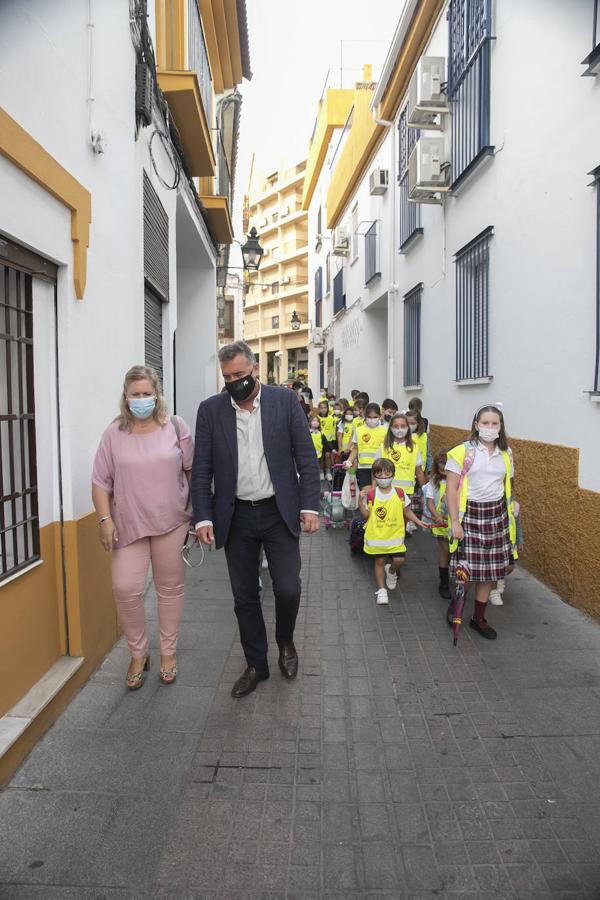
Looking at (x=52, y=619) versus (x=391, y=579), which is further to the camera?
(x=391, y=579)

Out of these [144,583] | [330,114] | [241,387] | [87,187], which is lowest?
[144,583]

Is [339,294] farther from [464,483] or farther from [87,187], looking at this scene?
[87,187]

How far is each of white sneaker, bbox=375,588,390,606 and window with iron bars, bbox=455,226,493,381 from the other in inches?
122

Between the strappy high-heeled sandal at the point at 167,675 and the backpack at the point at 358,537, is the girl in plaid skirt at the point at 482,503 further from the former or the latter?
the backpack at the point at 358,537

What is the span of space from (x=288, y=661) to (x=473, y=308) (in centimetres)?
534

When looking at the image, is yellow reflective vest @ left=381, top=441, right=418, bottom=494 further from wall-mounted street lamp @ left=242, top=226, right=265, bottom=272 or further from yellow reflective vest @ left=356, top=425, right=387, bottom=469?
wall-mounted street lamp @ left=242, top=226, right=265, bottom=272

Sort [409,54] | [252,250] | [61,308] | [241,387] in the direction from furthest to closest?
[252,250], [409,54], [61,308], [241,387]

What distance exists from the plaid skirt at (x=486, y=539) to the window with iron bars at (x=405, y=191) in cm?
671

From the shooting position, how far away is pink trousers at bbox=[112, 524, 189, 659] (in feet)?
12.0

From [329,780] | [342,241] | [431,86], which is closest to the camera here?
[329,780]

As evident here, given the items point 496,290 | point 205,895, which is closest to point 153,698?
point 205,895

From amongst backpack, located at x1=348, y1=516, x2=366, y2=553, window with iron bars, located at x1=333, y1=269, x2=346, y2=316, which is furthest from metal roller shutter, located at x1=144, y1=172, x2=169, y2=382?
window with iron bars, located at x1=333, y1=269, x2=346, y2=316

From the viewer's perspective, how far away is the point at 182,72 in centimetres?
636

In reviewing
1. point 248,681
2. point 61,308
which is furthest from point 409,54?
point 248,681
